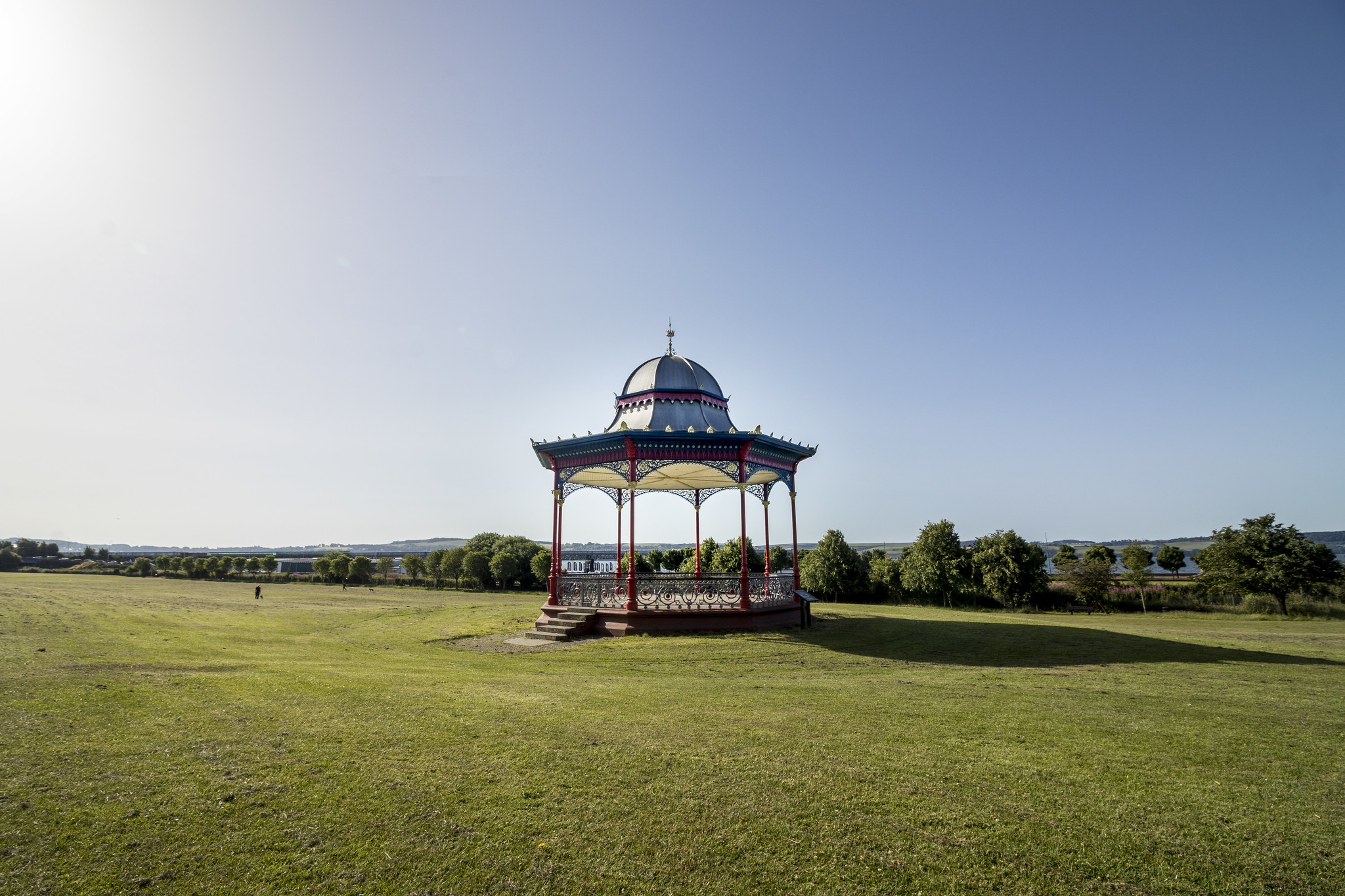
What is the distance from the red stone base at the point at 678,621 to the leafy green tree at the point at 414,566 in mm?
58803

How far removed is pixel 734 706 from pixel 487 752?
3890 mm

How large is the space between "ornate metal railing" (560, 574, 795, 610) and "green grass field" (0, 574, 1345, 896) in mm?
8203

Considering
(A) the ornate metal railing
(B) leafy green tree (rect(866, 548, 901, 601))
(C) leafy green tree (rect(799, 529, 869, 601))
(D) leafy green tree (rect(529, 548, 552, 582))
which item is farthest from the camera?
(D) leafy green tree (rect(529, 548, 552, 582))

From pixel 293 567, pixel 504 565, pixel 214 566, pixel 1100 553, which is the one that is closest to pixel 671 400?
pixel 504 565

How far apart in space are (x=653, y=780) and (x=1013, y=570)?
33613 mm

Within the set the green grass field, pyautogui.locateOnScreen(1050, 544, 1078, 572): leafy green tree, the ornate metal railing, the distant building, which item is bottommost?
the distant building

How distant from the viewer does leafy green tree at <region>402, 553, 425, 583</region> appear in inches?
2793

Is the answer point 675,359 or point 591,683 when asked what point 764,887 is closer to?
point 591,683

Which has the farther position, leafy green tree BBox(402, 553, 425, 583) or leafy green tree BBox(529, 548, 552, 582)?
leafy green tree BBox(402, 553, 425, 583)

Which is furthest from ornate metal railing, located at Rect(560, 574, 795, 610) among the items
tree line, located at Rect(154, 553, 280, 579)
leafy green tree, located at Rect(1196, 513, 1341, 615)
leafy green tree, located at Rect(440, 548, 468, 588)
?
tree line, located at Rect(154, 553, 280, 579)

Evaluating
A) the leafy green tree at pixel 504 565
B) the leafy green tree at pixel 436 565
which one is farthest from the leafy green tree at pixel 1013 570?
the leafy green tree at pixel 436 565

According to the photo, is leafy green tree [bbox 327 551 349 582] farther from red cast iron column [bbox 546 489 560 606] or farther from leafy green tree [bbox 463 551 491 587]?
red cast iron column [bbox 546 489 560 606]

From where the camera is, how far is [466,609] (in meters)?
27.3

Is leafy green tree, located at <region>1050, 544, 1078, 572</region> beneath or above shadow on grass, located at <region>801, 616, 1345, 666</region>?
above
